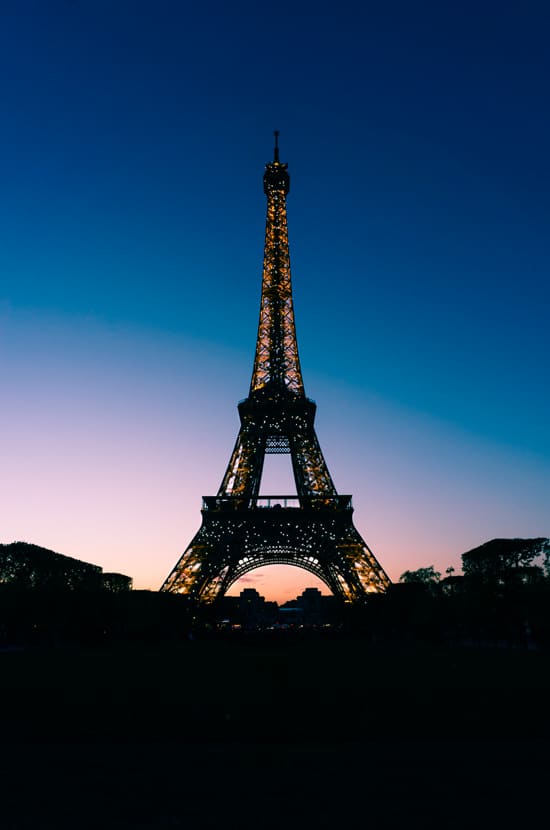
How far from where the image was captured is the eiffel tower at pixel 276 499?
1976 inches

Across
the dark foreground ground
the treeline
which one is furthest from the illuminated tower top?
the dark foreground ground

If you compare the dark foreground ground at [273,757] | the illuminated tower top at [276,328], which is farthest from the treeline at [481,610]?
the dark foreground ground at [273,757]

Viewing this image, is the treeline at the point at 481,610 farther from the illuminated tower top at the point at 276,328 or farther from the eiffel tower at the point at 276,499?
the illuminated tower top at the point at 276,328

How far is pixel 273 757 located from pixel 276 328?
2030 inches

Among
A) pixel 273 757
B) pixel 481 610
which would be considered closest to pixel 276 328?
pixel 481 610

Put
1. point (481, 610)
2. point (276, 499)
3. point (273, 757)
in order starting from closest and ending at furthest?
point (273, 757) < point (481, 610) < point (276, 499)

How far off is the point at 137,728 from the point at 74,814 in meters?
4.64

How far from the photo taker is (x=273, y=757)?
309 inches

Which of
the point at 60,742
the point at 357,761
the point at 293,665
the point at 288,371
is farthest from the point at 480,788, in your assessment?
the point at 288,371

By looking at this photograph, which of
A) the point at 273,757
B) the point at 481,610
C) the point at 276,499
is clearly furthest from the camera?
the point at 276,499

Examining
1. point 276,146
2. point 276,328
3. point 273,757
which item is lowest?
point 273,757

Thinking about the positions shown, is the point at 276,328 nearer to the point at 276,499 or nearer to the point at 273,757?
the point at 276,499

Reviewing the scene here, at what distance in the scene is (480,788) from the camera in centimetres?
637

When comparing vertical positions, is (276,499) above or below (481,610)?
above
